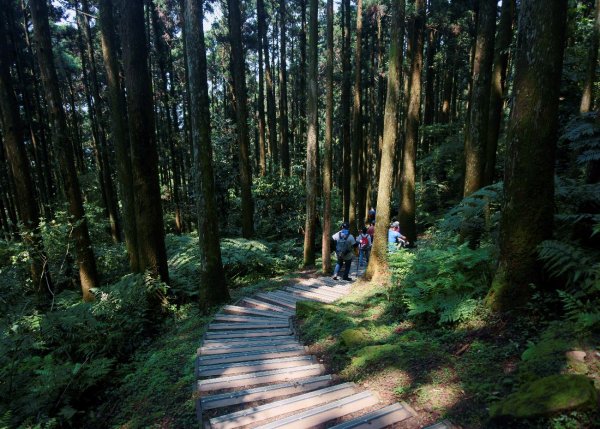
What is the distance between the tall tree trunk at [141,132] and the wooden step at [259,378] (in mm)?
4590

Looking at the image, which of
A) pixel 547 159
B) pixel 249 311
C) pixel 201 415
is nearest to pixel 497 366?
pixel 547 159

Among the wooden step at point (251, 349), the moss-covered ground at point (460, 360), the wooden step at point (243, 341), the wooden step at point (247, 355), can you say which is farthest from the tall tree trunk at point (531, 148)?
the wooden step at point (243, 341)

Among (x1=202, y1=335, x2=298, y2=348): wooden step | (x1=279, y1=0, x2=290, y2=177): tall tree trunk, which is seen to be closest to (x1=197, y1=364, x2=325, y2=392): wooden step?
(x1=202, y1=335, x2=298, y2=348): wooden step

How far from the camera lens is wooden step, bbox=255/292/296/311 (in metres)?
8.38

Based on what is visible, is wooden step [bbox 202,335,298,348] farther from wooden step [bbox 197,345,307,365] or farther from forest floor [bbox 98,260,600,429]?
wooden step [bbox 197,345,307,365]

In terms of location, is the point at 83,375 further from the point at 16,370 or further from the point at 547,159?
the point at 547,159

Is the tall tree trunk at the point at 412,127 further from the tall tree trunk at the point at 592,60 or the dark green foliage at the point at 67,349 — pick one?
the dark green foliage at the point at 67,349

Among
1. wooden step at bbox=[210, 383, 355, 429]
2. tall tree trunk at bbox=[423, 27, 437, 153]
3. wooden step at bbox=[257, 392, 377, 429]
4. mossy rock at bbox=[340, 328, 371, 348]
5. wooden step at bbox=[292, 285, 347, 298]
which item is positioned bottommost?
wooden step at bbox=[292, 285, 347, 298]

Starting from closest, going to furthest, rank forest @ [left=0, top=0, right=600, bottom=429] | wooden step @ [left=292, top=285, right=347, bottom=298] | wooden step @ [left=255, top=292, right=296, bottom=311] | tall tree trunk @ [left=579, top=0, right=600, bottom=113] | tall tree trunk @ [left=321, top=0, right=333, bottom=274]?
forest @ [left=0, top=0, right=600, bottom=429]
tall tree trunk @ [left=579, top=0, right=600, bottom=113]
wooden step @ [left=255, top=292, right=296, bottom=311]
wooden step @ [left=292, top=285, right=347, bottom=298]
tall tree trunk @ [left=321, top=0, right=333, bottom=274]

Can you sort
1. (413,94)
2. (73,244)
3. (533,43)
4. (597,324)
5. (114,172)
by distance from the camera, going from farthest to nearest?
(114,172) < (413,94) < (73,244) < (533,43) < (597,324)

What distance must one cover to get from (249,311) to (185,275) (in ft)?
12.0

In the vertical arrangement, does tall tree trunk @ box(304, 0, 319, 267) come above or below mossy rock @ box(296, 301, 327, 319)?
above

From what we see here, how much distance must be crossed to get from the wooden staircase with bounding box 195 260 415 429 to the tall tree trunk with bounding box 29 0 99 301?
17.1 feet

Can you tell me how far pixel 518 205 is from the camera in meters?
4.19
